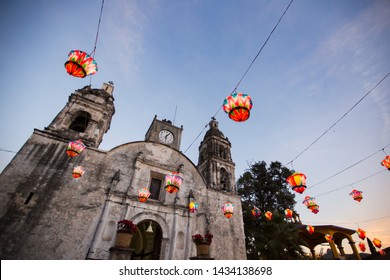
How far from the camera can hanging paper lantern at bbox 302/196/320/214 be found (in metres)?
8.67

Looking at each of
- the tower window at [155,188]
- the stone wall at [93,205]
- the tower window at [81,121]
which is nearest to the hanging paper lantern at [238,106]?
the stone wall at [93,205]

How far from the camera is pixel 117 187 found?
10.3 m

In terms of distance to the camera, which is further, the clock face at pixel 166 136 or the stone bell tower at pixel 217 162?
the clock face at pixel 166 136

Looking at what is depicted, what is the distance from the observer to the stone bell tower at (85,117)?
11.3 m

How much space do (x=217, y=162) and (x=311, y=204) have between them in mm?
7962

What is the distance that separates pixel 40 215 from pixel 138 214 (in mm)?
4303

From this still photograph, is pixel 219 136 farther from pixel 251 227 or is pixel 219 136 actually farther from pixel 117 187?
pixel 117 187

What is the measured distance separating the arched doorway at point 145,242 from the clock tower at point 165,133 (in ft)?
20.9

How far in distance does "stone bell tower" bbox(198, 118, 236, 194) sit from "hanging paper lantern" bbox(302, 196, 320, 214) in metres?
6.05

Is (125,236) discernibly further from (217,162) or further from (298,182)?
(217,162)

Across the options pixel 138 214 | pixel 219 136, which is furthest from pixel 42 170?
pixel 219 136

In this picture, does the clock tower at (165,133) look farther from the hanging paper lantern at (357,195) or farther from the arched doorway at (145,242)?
the hanging paper lantern at (357,195)

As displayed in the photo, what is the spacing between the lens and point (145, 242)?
1177cm

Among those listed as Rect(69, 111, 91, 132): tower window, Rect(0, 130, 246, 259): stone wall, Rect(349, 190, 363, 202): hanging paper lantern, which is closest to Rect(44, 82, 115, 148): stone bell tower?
Rect(69, 111, 91, 132): tower window
